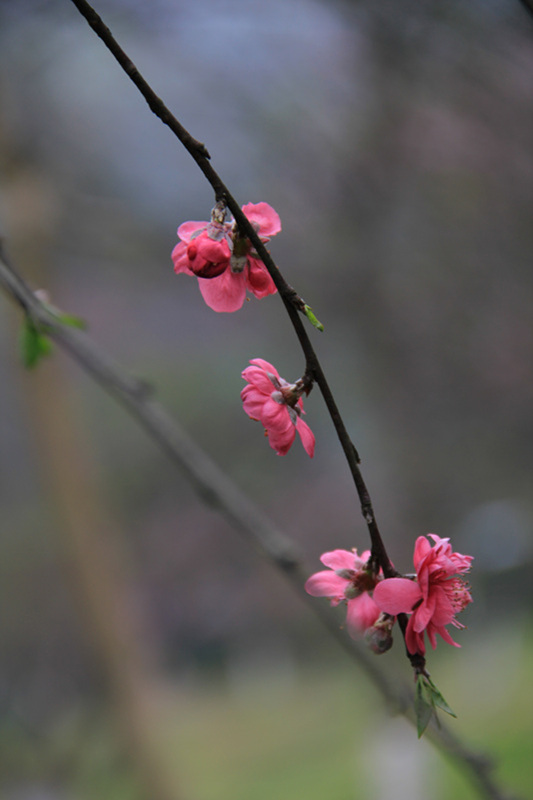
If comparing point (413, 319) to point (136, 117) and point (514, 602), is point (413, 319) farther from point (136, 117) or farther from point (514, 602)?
point (514, 602)

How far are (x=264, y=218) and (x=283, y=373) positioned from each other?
3.95 m

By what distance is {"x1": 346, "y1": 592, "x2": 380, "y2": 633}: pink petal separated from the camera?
505 mm

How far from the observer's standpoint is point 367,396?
15.2 ft

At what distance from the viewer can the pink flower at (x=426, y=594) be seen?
440 millimetres

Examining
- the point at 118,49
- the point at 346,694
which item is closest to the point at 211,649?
the point at 346,694

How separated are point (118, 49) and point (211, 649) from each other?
227 inches

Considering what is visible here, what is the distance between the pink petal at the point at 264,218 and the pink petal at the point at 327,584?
0.27m

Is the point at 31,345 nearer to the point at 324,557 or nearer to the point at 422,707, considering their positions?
the point at 324,557

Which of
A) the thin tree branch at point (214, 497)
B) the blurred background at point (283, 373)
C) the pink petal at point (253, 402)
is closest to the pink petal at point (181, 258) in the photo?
the pink petal at point (253, 402)

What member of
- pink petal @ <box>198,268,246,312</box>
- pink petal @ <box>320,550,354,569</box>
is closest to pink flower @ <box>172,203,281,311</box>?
pink petal @ <box>198,268,246,312</box>

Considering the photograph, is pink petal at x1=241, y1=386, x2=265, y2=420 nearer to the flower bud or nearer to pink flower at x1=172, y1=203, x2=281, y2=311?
pink flower at x1=172, y1=203, x2=281, y2=311

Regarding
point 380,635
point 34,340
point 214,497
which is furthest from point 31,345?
point 380,635

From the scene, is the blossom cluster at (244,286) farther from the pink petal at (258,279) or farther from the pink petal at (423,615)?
the pink petal at (423,615)

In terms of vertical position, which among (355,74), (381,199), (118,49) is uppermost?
(355,74)
